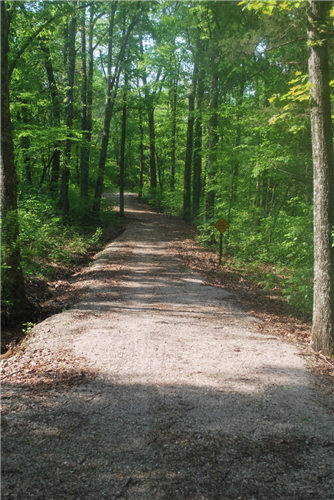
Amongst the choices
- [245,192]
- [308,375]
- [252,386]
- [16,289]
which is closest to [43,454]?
[252,386]

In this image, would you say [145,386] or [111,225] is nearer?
[145,386]

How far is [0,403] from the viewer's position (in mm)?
3582

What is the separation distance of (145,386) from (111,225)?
17463 mm

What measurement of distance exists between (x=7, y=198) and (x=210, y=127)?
427 inches

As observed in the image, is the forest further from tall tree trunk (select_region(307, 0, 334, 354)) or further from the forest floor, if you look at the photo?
the forest floor

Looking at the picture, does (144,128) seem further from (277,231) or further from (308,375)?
(308,375)

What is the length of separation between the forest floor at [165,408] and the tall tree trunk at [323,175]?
728mm

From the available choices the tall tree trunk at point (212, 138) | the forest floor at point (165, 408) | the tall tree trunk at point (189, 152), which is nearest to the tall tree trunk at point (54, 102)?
the tall tree trunk at point (212, 138)

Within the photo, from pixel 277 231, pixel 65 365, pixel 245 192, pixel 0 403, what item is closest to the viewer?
pixel 0 403

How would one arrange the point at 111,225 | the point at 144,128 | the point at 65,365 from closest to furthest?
1. the point at 65,365
2. the point at 111,225
3. the point at 144,128

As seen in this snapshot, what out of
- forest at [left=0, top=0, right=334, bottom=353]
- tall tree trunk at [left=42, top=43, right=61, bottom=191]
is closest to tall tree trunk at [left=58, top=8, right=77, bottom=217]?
forest at [left=0, top=0, right=334, bottom=353]

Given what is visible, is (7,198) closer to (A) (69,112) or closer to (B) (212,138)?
(B) (212,138)

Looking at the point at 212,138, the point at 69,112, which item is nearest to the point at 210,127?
the point at 212,138

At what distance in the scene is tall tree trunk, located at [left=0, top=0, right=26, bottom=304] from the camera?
6660mm
